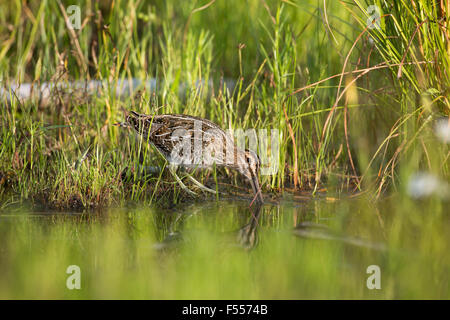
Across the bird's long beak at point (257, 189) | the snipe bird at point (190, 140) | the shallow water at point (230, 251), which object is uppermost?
the snipe bird at point (190, 140)

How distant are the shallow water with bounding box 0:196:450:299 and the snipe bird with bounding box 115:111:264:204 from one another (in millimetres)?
463

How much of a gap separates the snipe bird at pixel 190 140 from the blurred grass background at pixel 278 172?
24 cm

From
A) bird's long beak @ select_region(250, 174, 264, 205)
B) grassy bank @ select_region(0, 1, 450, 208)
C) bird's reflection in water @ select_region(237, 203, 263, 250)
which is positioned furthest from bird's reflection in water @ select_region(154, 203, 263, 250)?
grassy bank @ select_region(0, 1, 450, 208)

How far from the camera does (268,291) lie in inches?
134

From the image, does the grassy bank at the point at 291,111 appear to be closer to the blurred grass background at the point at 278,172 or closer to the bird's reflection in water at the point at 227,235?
the blurred grass background at the point at 278,172

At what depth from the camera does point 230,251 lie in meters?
4.10

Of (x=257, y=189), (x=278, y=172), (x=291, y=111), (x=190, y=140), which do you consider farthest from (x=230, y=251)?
(x=291, y=111)

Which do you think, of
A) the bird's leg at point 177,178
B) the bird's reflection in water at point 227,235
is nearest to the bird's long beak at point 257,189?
the bird's reflection in water at point 227,235

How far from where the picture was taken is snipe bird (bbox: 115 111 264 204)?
5609mm

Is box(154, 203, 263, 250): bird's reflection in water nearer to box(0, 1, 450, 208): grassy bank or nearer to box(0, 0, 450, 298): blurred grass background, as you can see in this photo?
box(0, 0, 450, 298): blurred grass background

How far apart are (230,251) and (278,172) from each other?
5.54 ft

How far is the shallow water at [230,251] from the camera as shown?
3.46 meters

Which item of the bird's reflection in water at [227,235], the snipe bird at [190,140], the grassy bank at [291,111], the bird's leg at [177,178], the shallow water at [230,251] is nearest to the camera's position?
the shallow water at [230,251]

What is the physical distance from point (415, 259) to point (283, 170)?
197 cm
